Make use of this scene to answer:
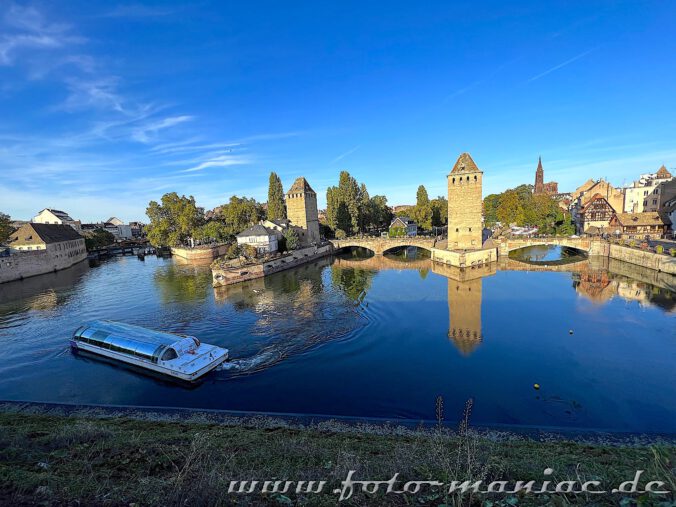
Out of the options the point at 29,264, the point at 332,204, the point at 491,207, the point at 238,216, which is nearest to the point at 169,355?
the point at 29,264

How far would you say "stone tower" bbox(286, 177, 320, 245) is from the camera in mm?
59156

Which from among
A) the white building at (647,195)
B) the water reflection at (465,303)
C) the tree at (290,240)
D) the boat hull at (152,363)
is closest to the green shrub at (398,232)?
the water reflection at (465,303)

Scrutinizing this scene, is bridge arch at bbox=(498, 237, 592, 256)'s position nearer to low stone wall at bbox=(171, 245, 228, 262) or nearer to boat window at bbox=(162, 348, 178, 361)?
boat window at bbox=(162, 348, 178, 361)

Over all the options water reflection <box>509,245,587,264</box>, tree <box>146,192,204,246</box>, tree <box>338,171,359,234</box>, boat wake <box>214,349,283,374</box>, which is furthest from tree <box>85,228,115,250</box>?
water reflection <box>509,245,587,264</box>

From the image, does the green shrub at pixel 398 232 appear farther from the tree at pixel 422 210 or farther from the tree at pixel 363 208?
the tree at pixel 363 208

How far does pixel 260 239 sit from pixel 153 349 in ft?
114

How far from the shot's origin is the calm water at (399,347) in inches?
514

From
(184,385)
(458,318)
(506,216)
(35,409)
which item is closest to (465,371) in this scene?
(458,318)

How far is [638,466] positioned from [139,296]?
35929mm

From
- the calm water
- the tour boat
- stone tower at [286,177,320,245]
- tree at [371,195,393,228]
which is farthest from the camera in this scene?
tree at [371,195,393,228]

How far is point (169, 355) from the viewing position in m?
15.8

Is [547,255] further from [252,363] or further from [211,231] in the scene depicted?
[211,231]

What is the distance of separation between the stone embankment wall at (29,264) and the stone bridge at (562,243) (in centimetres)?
6568

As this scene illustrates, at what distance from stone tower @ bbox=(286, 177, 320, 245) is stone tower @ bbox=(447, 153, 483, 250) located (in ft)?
84.9
